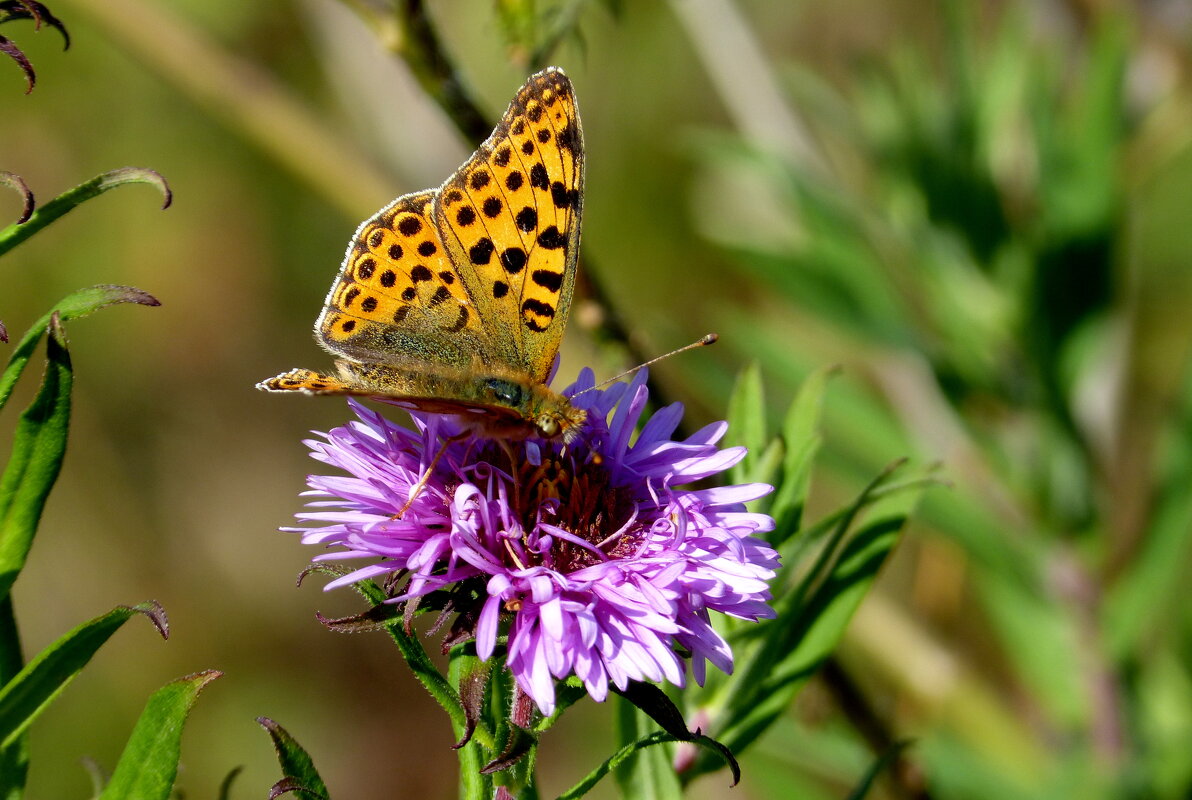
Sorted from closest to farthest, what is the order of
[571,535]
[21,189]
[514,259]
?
[21,189]
[571,535]
[514,259]

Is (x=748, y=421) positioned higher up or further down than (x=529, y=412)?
further down

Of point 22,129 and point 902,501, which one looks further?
point 22,129

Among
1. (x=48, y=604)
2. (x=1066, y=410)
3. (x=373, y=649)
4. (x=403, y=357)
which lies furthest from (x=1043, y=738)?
(x=48, y=604)

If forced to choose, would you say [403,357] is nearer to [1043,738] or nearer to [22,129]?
[1043,738]

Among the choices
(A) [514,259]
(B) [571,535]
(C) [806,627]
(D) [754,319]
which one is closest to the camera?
(B) [571,535]

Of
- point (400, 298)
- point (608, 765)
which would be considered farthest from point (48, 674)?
point (400, 298)

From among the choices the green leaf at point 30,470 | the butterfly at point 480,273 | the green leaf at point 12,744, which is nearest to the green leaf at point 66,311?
the green leaf at point 30,470

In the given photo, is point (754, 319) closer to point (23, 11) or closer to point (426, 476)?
point (426, 476)

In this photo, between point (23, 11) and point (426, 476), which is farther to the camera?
point (426, 476)
